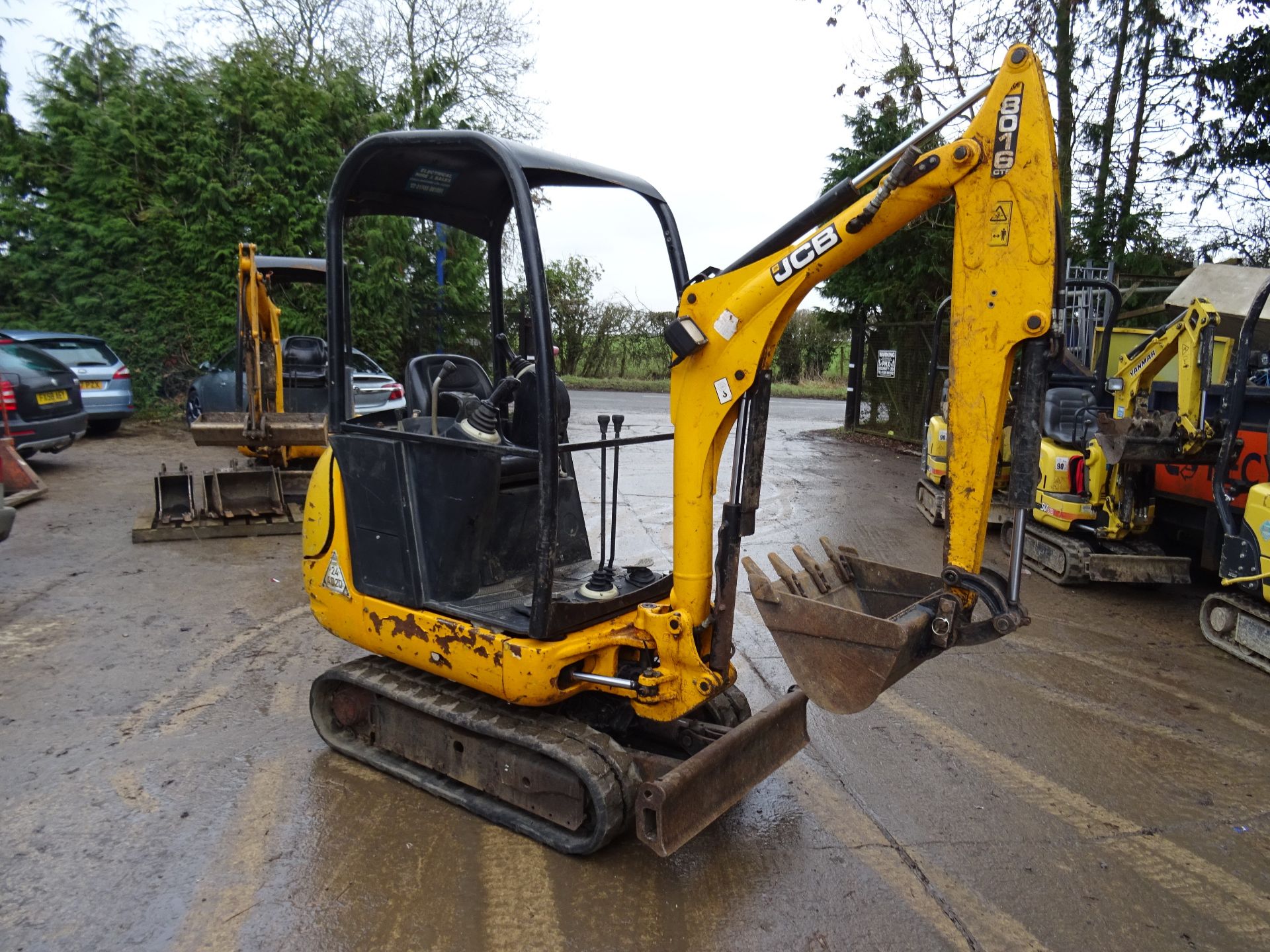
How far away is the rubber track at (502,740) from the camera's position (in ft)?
10.3

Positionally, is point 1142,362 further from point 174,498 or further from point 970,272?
point 174,498

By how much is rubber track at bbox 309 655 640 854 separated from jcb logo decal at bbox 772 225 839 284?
1.77m

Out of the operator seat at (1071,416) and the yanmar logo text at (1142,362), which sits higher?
the yanmar logo text at (1142,362)

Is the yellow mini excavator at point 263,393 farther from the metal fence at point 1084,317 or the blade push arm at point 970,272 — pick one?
→ the metal fence at point 1084,317

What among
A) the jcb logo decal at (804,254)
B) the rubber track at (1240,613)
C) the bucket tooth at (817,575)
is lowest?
the rubber track at (1240,613)

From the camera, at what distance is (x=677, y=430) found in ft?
10.3

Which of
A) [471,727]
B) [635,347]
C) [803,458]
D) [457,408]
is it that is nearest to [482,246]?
[457,408]

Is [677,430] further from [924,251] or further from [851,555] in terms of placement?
[924,251]

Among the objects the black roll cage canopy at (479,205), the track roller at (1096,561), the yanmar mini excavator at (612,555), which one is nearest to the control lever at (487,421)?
the yanmar mini excavator at (612,555)

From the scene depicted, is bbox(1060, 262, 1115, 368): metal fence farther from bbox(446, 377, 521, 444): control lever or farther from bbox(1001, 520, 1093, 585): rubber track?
bbox(446, 377, 521, 444): control lever

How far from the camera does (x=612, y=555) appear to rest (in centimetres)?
371

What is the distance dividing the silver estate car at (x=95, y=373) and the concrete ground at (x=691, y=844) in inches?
306

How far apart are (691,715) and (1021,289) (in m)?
2.14

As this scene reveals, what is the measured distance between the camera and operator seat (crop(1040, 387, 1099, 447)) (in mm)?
7715
